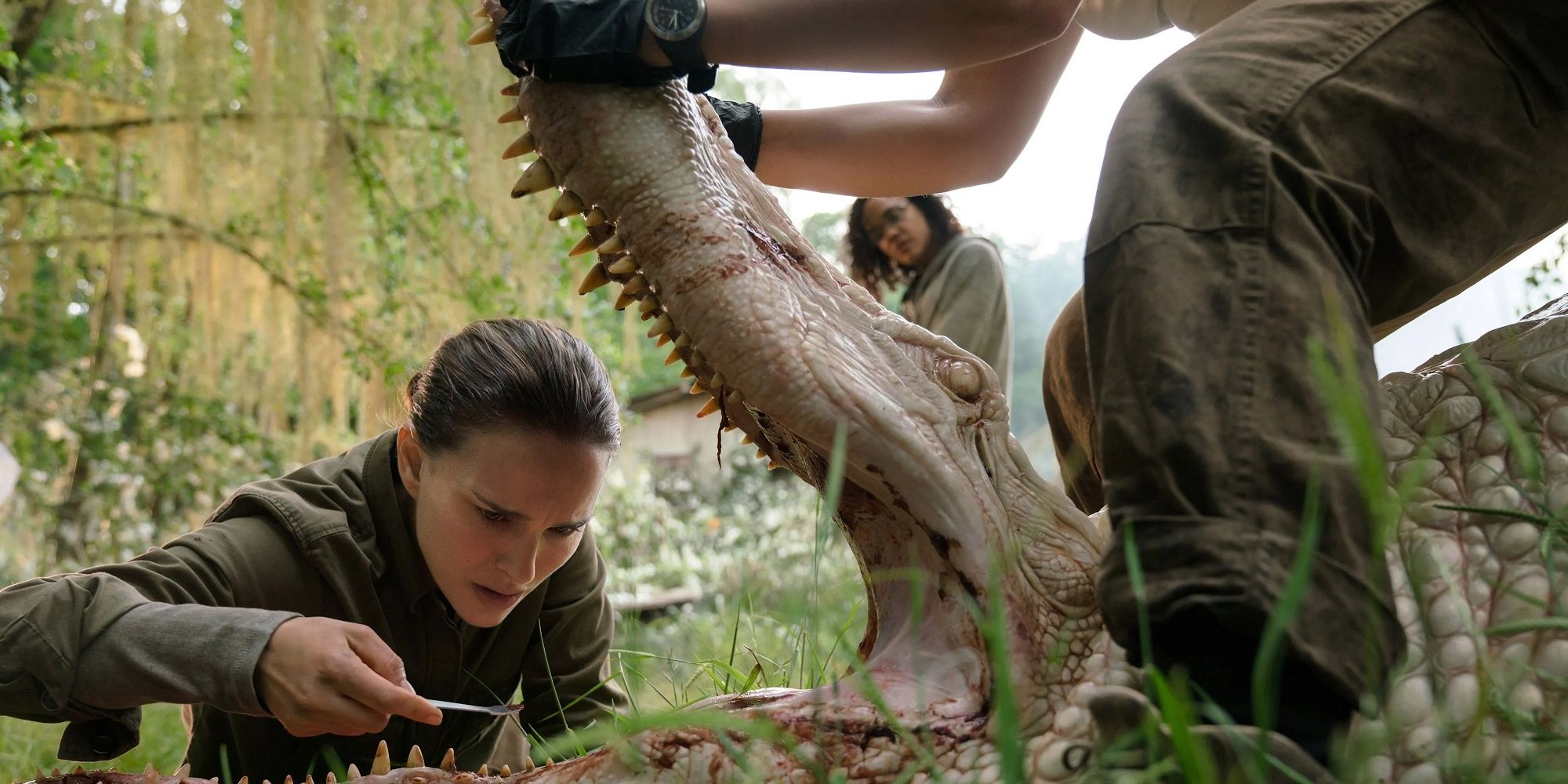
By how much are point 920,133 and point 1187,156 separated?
0.97 meters

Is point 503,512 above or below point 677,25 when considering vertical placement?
below

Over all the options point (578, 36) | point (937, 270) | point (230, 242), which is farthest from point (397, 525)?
point (230, 242)

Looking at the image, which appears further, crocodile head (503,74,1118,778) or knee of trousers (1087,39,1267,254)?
crocodile head (503,74,1118,778)

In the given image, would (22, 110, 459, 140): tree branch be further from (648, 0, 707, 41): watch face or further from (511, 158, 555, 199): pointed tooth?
(648, 0, 707, 41): watch face

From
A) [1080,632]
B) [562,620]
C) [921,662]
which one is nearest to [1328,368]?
[1080,632]

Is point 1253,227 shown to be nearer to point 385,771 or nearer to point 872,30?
point 872,30

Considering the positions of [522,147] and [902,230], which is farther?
[902,230]

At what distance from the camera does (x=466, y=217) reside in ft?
20.7

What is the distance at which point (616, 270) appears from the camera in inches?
63.0

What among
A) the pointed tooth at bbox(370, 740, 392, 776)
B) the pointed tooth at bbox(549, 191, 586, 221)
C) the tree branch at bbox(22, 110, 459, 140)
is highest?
the tree branch at bbox(22, 110, 459, 140)

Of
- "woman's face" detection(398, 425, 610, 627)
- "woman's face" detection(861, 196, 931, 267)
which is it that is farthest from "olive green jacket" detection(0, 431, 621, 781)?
"woman's face" detection(861, 196, 931, 267)

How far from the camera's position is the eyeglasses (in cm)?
489

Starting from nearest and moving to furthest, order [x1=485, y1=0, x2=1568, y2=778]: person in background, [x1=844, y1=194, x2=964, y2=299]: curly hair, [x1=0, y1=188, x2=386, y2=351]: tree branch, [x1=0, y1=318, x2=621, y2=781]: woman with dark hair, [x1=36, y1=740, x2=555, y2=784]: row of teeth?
[x1=485, y1=0, x2=1568, y2=778]: person in background → [x1=36, y1=740, x2=555, y2=784]: row of teeth → [x1=0, y1=318, x2=621, y2=781]: woman with dark hair → [x1=844, y1=194, x2=964, y2=299]: curly hair → [x1=0, y1=188, x2=386, y2=351]: tree branch

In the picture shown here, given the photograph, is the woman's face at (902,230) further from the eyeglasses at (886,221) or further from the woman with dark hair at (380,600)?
the woman with dark hair at (380,600)
